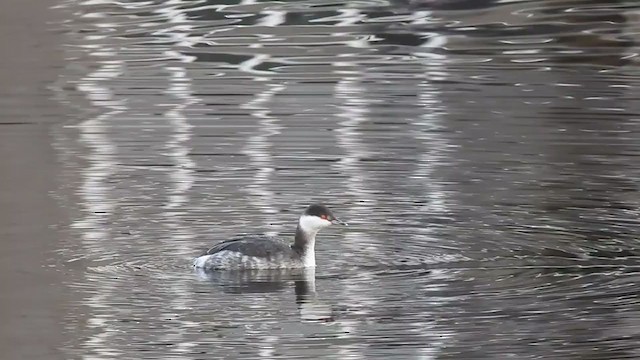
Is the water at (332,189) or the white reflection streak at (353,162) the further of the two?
the white reflection streak at (353,162)

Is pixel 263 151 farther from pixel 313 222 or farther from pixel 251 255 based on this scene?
pixel 251 255

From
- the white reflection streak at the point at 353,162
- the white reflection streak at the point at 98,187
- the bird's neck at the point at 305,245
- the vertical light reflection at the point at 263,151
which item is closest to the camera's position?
the white reflection streak at the point at 98,187

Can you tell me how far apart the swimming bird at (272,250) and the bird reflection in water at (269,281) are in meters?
0.04

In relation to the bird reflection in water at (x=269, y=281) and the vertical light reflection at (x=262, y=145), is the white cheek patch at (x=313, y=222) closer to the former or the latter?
the bird reflection in water at (x=269, y=281)

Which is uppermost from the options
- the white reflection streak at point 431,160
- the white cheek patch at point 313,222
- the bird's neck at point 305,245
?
the white cheek patch at point 313,222

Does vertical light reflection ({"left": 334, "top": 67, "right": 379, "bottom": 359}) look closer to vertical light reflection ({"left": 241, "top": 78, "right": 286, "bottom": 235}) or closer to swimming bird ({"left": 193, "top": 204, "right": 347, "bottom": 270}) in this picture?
swimming bird ({"left": 193, "top": 204, "right": 347, "bottom": 270})

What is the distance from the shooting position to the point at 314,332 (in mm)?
9742

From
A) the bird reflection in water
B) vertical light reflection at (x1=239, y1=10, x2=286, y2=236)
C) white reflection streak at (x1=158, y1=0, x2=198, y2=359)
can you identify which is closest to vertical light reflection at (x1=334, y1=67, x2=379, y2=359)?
the bird reflection in water

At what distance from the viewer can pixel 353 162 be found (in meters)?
14.7

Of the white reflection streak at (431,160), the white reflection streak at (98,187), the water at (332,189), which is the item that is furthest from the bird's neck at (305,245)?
the white reflection streak at (98,187)

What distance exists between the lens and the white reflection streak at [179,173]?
32.2ft

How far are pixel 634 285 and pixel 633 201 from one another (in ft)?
7.81

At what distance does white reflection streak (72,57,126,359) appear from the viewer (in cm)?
975

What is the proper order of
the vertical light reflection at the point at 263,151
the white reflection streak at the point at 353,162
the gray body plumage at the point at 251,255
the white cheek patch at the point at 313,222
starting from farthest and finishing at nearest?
the vertical light reflection at the point at 263,151
the white cheek patch at the point at 313,222
the gray body plumage at the point at 251,255
the white reflection streak at the point at 353,162
